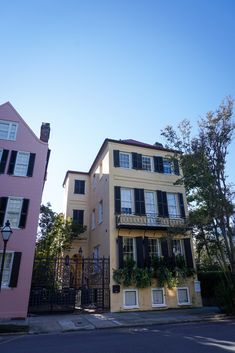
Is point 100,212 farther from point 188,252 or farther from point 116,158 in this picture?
point 188,252

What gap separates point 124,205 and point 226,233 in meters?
6.89

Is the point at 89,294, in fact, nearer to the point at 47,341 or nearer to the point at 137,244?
the point at 137,244

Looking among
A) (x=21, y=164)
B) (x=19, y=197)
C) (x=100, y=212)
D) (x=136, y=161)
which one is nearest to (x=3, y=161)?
(x=21, y=164)

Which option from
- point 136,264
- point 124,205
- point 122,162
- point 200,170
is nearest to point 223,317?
point 136,264

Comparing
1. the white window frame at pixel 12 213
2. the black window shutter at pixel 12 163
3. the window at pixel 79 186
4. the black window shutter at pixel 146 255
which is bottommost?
the black window shutter at pixel 146 255

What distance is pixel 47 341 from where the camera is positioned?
8.47 m

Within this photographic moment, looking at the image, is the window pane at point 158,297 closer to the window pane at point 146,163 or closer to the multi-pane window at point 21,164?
the window pane at point 146,163

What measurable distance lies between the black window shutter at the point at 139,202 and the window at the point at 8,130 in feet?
30.1

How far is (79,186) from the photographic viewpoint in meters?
26.0

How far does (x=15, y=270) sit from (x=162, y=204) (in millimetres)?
10560

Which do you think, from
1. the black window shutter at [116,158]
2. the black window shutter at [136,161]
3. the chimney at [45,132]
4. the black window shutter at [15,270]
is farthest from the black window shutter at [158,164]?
the black window shutter at [15,270]

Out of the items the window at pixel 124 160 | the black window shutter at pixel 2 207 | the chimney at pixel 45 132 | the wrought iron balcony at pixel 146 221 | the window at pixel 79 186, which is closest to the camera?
the black window shutter at pixel 2 207

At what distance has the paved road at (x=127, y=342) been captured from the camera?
6.98m

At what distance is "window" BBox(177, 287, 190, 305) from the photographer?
17.2 metres
